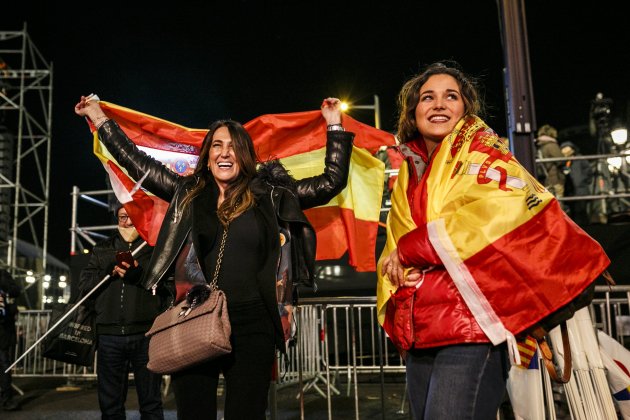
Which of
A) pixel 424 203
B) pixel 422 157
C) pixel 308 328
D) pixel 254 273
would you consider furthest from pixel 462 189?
pixel 308 328

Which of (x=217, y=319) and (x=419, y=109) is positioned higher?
(x=419, y=109)

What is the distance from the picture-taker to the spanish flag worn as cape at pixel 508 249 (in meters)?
2.21

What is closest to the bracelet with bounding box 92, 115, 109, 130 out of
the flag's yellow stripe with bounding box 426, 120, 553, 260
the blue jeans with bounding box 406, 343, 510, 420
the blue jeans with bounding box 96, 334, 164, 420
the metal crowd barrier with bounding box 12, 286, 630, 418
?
the blue jeans with bounding box 96, 334, 164, 420

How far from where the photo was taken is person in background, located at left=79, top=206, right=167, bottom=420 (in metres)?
5.04

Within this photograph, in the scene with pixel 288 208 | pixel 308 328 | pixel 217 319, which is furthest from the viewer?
pixel 308 328

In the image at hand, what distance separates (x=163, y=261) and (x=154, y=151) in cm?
270

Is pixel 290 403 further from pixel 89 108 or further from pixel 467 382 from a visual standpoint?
pixel 467 382

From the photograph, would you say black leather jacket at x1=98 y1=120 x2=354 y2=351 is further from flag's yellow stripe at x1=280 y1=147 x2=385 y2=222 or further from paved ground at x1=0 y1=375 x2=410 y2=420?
paved ground at x1=0 y1=375 x2=410 y2=420

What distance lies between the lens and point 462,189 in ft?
7.83

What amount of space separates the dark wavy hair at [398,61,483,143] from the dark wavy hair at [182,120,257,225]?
0.94 meters

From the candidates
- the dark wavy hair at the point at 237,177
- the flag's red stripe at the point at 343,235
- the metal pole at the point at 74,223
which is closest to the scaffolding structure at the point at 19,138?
the metal pole at the point at 74,223

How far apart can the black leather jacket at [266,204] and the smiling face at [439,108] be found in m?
0.98

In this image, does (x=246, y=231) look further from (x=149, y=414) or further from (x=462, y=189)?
(x=149, y=414)

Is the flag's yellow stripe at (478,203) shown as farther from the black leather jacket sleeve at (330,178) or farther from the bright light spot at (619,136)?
the bright light spot at (619,136)
